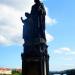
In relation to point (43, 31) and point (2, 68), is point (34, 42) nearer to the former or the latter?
point (43, 31)

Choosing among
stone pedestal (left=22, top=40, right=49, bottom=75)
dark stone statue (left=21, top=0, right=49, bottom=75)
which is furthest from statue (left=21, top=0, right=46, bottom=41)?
stone pedestal (left=22, top=40, right=49, bottom=75)

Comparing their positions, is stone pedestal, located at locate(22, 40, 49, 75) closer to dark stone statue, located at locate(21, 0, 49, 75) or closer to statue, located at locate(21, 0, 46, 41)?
dark stone statue, located at locate(21, 0, 49, 75)

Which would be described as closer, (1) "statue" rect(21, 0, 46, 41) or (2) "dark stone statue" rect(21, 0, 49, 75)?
(2) "dark stone statue" rect(21, 0, 49, 75)

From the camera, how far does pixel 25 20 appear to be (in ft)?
79.9

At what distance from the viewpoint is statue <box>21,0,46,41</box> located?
23.9 m

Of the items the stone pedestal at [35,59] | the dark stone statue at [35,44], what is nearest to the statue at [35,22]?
the dark stone statue at [35,44]

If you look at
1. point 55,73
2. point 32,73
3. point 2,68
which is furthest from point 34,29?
point 2,68

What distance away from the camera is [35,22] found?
24.1 m

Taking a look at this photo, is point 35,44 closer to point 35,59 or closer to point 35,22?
point 35,59

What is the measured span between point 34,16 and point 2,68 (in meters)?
32.8

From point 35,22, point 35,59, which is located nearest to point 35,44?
point 35,59

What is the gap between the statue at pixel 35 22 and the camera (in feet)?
78.3

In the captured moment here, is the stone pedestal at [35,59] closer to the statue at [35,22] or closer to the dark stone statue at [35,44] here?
the dark stone statue at [35,44]

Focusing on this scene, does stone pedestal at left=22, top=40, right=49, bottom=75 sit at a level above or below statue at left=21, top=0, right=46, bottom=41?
below
